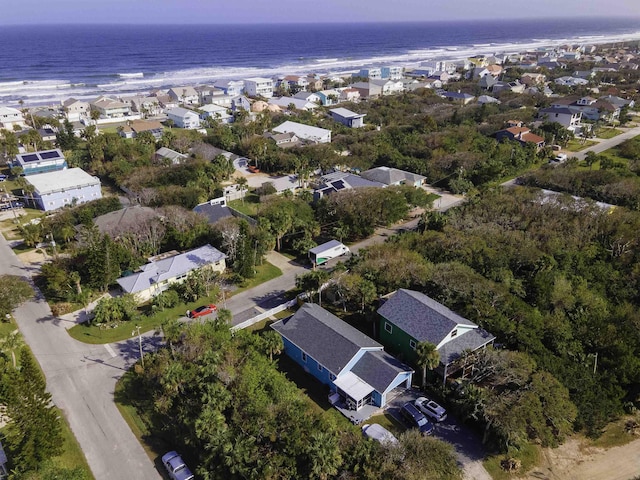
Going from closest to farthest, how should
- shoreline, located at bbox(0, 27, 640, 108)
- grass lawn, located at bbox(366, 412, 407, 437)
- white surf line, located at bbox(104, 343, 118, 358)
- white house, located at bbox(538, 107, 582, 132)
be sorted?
grass lawn, located at bbox(366, 412, 407, 437)
white surf line, located at bbox(104, 343, 118, 358)
white house, located at bbox(538, 107, 582, 132)
shoreline, located at bbox(0, 27, 640, 108)

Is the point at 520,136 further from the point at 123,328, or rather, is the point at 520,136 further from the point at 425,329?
the point at 123,328

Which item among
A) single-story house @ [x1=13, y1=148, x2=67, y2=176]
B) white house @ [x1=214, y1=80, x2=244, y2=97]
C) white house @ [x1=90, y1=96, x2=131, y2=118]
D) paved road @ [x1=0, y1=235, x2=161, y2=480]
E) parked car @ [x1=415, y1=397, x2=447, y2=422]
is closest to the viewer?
paved road @ [x1=0, y1=235, x2=161, y2=480]

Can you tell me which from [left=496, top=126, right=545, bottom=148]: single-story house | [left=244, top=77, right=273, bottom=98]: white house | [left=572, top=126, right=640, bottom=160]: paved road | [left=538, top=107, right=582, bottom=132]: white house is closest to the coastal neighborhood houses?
[left=496, top=126, right=545, bottom=148]: single-story house

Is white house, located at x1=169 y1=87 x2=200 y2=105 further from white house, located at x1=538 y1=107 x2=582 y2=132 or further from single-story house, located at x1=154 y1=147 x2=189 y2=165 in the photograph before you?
white house, located at x1=538 y1=107 x2=582 y2=132

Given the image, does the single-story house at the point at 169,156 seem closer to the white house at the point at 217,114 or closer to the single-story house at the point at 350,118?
the white house at the point at 217,114

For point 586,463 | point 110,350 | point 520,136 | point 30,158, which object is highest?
point 30,158

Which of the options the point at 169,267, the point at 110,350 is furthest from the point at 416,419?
the point at 169,267
